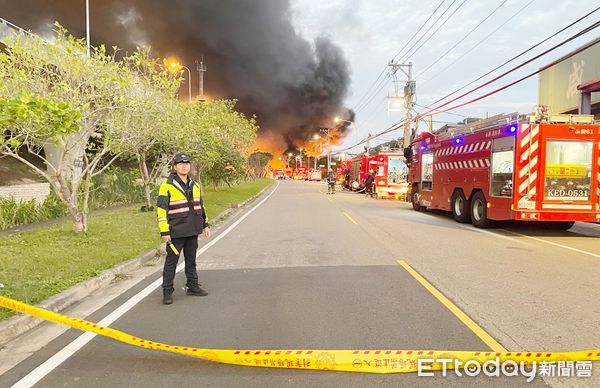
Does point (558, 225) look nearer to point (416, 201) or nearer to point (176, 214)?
point (416, 201)

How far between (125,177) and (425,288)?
61.8ft

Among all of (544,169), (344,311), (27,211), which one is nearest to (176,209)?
(344,311)

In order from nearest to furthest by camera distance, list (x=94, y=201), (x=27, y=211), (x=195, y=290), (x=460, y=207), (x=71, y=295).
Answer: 1. (x=71, y=295)
2. (x=195, y=290)
3. (x=27, y=211)
4. (x=460, y=207)
5. (x=94, y=201)

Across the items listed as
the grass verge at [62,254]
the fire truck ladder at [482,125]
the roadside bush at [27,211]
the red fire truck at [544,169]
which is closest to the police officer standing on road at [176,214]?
the grass verge at [62,254]

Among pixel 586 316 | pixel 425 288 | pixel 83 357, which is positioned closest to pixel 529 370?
pixel 586 316

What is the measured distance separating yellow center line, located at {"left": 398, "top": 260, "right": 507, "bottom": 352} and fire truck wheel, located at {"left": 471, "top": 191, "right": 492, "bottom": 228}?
684 cm

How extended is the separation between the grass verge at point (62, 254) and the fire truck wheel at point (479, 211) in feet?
28.9

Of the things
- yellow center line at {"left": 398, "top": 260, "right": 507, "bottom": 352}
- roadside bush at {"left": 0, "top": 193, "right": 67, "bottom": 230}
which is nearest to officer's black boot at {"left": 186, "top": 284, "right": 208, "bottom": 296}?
yellow center line at {"left": 398, "top": 260, "right": 507, "bottom": 352}

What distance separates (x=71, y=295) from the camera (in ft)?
20.2

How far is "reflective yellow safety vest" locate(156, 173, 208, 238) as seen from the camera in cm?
594

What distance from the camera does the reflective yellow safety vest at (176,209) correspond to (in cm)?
594

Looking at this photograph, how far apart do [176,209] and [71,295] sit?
1761 mm

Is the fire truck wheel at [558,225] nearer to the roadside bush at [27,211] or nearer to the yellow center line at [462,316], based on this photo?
the yellow center line at [462,316]

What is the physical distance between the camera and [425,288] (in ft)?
21.7
